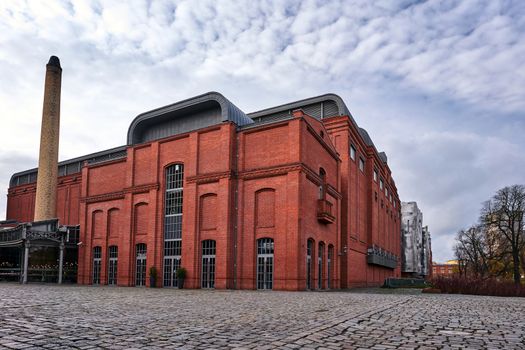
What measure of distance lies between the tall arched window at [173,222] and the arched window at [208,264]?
2076mm

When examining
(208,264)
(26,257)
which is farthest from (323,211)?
(26,257)

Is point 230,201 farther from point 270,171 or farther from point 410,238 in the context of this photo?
point 410,238

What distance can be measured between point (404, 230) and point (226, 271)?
58.7 metres

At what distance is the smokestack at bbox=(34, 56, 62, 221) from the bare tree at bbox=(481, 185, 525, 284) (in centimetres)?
A: 3799

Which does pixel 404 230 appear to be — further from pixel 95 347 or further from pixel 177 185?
pixel 95 347

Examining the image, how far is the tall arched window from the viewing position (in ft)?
94.2

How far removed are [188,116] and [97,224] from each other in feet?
34.0

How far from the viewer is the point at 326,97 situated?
35.1 m

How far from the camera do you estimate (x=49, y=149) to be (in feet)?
134

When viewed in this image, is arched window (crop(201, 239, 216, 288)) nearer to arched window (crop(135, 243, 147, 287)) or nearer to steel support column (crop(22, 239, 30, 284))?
arched window (crop(135, 243, 147, 287))

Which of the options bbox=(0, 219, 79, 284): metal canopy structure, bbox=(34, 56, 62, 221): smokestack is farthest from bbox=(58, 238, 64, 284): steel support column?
bbox=(34, 56, 62, 221): smokestack

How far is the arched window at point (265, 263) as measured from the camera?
82.9 ft

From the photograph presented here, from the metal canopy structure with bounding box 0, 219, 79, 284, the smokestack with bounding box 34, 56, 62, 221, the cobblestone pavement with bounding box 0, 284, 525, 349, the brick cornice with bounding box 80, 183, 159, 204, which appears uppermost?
the smokestack with bounding box 34, 56, 62, 221

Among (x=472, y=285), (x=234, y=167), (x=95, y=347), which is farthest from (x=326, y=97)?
(x=95, y=347)
